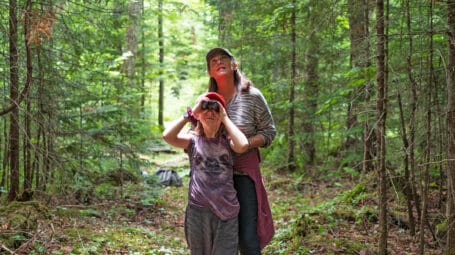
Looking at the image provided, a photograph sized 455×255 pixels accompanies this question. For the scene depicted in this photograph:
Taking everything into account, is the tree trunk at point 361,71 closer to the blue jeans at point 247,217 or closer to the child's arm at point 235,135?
the blue jeans at point 247,217

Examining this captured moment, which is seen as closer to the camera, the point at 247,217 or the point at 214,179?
the point at 214,179

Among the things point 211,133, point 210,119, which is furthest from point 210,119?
point 211,133

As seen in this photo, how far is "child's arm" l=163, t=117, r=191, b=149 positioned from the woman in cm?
37

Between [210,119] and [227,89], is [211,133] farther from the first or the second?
[227,89]

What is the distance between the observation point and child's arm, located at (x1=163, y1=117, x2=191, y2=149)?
304 cm

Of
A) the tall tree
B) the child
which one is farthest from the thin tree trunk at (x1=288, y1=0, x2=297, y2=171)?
the child

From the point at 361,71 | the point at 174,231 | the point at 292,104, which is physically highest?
the point at 361,71

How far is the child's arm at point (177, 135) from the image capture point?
119 inches

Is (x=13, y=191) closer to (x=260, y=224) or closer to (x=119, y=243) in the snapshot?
(x=119, y=243)

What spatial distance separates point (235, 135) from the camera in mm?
2889

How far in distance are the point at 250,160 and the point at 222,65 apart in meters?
0.77

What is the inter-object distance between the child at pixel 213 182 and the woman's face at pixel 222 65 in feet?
1.01

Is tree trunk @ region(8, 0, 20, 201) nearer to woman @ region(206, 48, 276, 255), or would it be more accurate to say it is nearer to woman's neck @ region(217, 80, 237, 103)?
woman's neck @ region(217, 80, 237, 103)

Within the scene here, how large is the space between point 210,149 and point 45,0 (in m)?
3.88
